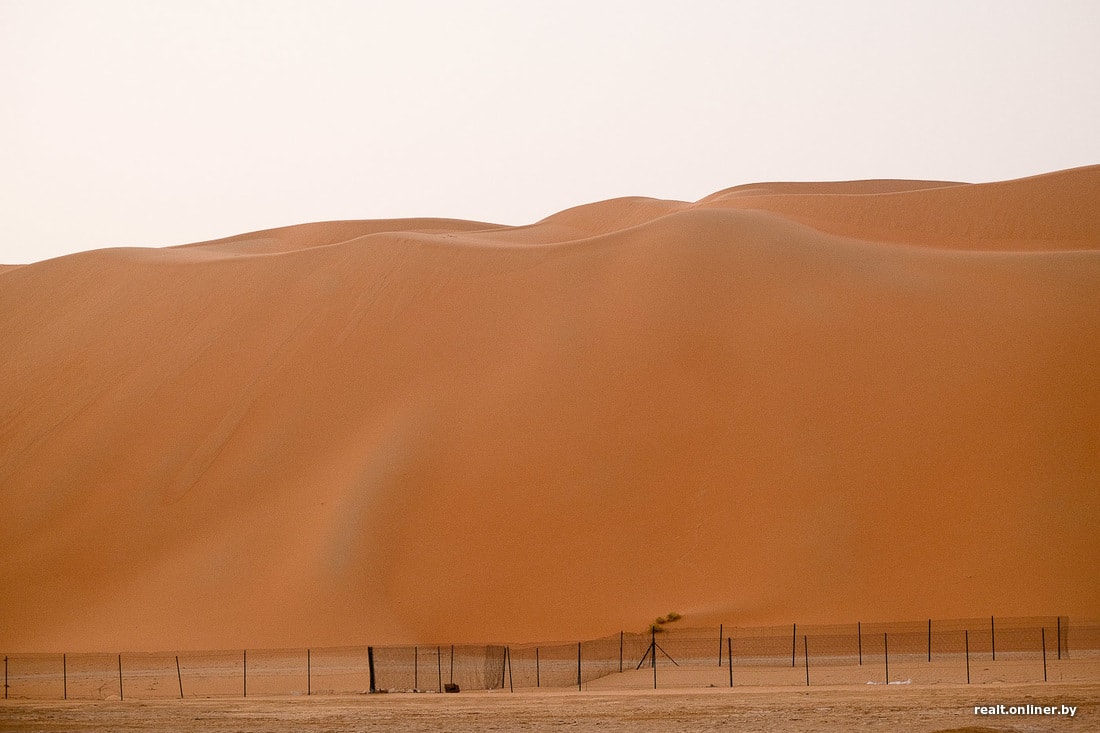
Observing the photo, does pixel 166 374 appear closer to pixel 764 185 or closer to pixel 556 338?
pixel 556 338

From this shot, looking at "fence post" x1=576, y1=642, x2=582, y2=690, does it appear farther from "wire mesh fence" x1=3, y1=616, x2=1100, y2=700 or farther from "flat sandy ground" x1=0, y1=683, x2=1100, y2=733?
"flat sandy ground" x1=0, y1=683, x2=1100, y2=733

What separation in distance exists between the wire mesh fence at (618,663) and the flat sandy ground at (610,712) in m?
1.48

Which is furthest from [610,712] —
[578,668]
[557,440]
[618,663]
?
[557,440]

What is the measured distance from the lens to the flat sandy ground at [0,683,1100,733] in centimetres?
1673

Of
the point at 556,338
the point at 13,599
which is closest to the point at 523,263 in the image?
the point at 556,338

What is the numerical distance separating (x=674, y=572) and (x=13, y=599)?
1662cm

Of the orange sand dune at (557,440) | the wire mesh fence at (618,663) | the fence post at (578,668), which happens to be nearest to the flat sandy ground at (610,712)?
the fence post at (578,668)

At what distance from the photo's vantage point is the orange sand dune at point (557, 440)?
1120 inches

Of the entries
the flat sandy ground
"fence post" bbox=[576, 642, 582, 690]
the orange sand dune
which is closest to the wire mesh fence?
"fence post" bbox=[576, 642, 582, 690]

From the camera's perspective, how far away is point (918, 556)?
2811 cm

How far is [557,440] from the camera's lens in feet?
110

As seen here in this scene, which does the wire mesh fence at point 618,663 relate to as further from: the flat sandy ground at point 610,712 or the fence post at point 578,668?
the flat sandy ground at point 610,712

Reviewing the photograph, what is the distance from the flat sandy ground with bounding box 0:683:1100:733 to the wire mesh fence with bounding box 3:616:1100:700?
1483mm

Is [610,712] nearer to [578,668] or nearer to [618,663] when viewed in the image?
[578,668]
